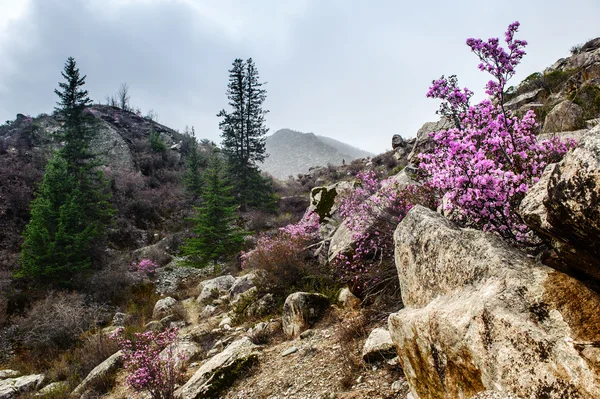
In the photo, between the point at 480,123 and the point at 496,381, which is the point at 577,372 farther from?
the point at 480,123

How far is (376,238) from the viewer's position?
20.1 ft

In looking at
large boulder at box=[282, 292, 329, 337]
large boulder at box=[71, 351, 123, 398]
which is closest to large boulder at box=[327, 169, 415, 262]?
large boulder at box=[282, 292, 329, 337]

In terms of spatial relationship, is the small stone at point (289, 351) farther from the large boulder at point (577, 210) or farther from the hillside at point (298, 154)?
the hillside at point (298, 154)

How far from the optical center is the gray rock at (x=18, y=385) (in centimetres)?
628

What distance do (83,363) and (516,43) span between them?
10.4 meters

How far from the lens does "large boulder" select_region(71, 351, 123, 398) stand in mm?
6062

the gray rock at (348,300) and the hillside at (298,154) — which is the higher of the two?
the hillside at (298,154)

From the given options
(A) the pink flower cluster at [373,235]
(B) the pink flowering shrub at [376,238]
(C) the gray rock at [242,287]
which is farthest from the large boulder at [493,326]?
(C) the gray rock at [242,287]

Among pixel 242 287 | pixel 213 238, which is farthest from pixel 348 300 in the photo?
pixel 213 238

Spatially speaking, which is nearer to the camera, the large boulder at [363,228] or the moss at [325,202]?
the large boulder at [363,228]

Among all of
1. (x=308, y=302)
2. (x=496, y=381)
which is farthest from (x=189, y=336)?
(x=496, y=381)

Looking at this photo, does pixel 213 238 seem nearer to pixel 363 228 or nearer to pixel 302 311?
pixel 363 228

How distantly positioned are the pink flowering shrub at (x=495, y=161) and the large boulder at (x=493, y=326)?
465mm

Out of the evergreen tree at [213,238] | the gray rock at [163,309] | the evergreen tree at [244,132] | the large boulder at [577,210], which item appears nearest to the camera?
the large boulder at [577,210]
